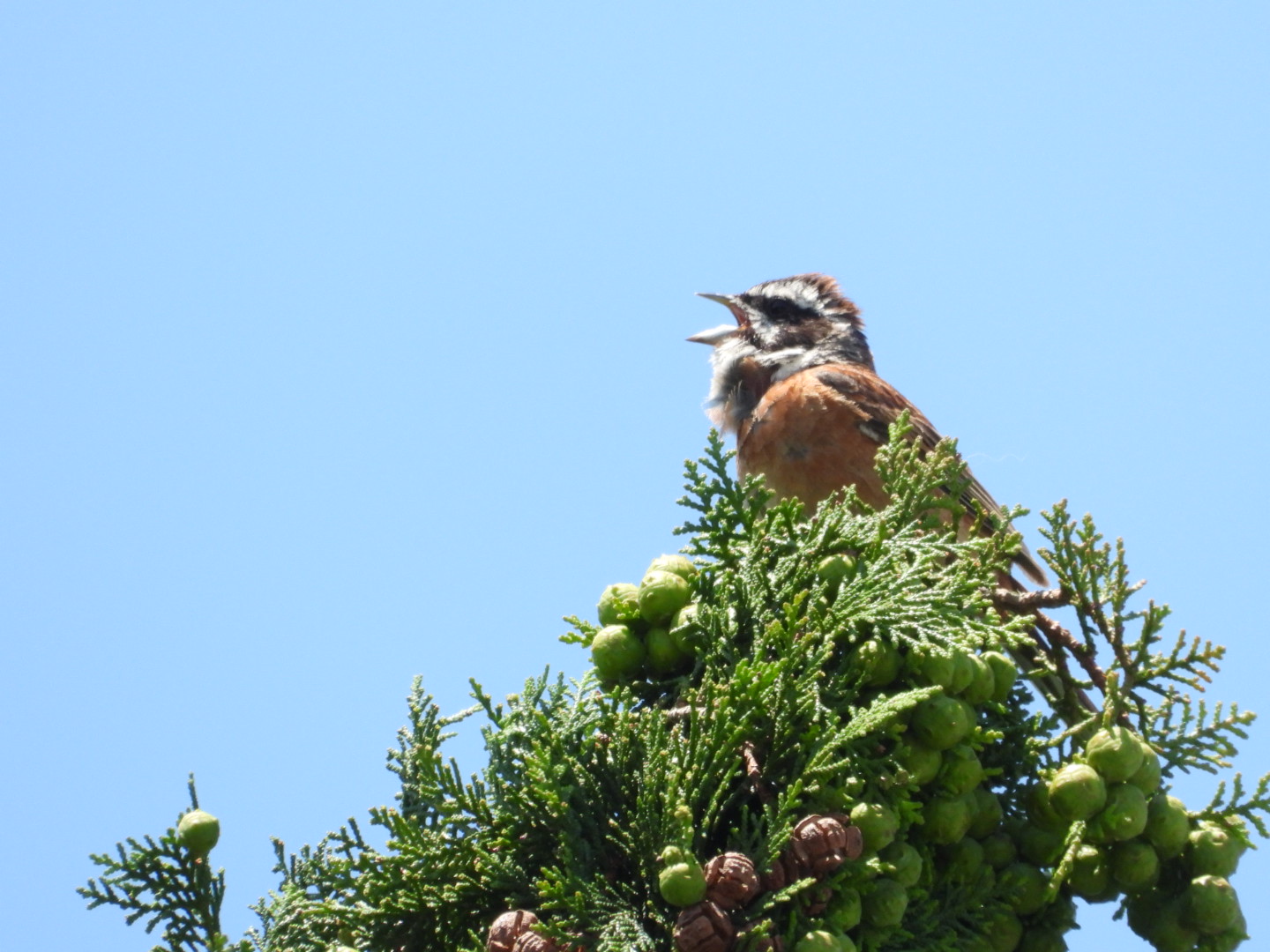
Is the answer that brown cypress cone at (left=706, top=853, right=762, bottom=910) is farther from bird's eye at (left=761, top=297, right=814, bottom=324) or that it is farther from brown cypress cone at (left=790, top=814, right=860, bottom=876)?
bird's eye at (left=761, top=297, right=814, bottom=324)

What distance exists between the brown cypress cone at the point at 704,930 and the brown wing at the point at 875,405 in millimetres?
3709

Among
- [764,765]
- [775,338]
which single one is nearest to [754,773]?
[764,765]

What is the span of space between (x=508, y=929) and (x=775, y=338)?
503cm

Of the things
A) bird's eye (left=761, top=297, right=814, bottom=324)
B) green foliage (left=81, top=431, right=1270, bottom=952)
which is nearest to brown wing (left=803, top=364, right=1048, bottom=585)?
bird's eye (left=761, top=297, right=814, bottom=324)

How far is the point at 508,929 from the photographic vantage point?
2010mm

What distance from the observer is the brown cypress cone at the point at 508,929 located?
2002 mm

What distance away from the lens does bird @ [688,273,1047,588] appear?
18.2ft

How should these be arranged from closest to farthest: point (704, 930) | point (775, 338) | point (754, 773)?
1. point (704, 930)
2. point (754, 773)
3. point (775, 338)

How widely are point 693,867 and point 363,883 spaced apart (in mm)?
694

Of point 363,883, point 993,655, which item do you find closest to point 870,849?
point 993,655

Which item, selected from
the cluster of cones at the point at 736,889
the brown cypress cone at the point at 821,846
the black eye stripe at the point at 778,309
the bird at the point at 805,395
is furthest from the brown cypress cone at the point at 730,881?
the black eye stripe at the point at 778,309

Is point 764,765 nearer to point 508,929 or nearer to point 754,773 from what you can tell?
point 754,773

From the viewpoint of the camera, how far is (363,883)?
2275 mm

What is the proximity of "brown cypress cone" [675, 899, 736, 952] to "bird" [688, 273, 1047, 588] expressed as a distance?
9.26 feet
